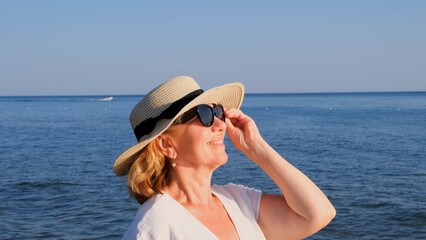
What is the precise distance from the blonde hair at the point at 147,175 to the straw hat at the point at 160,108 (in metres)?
0.05

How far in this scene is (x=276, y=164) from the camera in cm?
308

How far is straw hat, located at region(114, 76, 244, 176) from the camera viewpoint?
2.89m

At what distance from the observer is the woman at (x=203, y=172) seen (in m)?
2.91

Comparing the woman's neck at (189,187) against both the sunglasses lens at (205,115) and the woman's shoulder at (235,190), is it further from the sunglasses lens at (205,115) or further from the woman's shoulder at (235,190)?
the sunglasses lens at (205,115)

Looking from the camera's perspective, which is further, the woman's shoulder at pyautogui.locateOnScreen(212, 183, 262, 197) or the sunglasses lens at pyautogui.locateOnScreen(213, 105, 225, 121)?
A: the woman's shoulder at pyautogui.locateOnScreen(212, 183, 262, 197)

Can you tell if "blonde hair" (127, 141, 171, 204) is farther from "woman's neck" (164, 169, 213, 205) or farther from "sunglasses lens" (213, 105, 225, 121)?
"sunglasses lens" (213, 105, 225, 121)

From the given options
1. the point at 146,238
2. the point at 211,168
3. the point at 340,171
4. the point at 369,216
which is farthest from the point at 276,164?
the point at 340,171

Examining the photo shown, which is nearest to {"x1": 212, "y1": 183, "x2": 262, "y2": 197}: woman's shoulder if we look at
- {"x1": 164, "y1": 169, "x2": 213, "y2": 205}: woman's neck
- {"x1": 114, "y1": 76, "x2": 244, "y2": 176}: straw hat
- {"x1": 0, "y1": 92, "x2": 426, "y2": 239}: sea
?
{"x1": 164, "y1": 169, "x2": 213, "y2": 205}: woman's neck

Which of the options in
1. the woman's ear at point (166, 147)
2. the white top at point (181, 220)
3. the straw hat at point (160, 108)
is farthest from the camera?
the woman's ear at point (166, 147)

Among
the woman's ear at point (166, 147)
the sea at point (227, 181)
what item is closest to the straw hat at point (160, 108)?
the woman's ear at point (166, 147)

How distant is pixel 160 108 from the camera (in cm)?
290

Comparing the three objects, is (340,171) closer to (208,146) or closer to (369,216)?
(369,216)

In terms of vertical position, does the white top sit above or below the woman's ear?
below

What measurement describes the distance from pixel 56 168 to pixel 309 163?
969 centimetres
